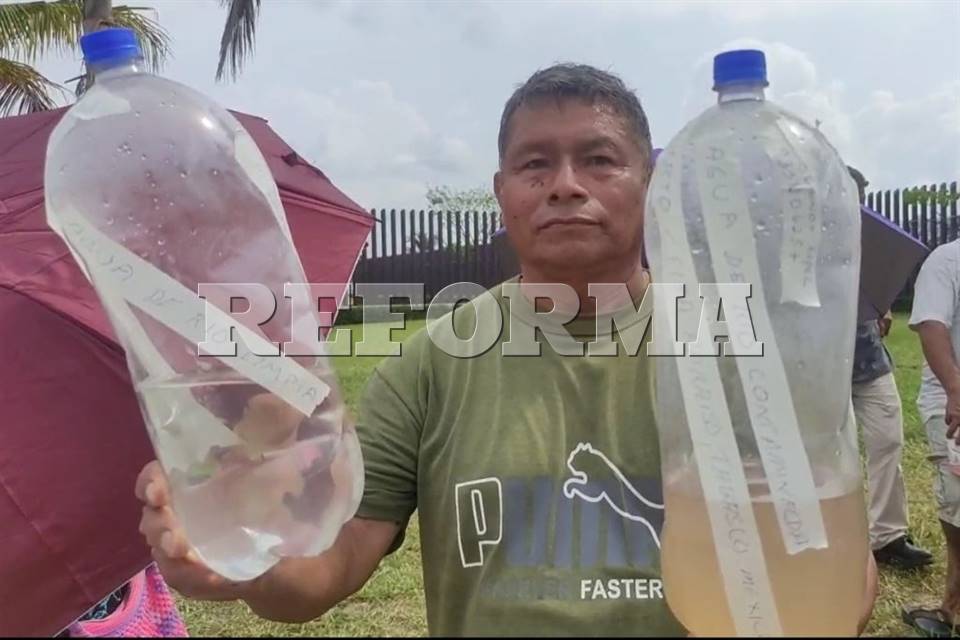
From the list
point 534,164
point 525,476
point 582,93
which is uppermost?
point 582,93

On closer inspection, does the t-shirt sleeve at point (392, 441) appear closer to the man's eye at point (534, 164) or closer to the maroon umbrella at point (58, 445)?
the man's eye at point (534, 164)

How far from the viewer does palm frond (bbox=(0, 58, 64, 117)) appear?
38.6 ft

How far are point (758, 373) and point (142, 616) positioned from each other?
167cm

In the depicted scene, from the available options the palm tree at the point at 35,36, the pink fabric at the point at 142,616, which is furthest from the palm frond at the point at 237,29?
the pink fabric at the point at 142,616

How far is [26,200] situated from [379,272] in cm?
1126

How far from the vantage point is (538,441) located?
4.75ft

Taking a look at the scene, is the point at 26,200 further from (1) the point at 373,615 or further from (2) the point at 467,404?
(1) the point at 373,615

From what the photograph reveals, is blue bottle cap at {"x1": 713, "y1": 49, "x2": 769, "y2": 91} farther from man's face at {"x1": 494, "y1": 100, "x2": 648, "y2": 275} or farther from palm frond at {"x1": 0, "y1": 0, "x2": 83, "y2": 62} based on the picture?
palm frond at {"x1": 0, "y1": 0, "x2": 83, "y2": 62}

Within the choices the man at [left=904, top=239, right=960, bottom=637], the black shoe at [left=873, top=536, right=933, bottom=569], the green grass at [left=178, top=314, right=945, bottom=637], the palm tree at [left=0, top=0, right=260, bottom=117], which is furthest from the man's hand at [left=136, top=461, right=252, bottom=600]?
the palm tree at [left=0, top=0, right=260, bottom=117]

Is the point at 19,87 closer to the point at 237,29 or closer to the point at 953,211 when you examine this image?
the point at 237,29

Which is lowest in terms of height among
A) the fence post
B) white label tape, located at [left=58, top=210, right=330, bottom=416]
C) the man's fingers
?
the man's fingers

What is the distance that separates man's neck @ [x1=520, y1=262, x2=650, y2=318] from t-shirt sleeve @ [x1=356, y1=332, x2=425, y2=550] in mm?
251

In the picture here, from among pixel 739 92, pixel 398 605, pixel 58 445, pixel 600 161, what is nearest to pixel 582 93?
pixel 600 161

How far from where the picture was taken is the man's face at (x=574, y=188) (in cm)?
146
